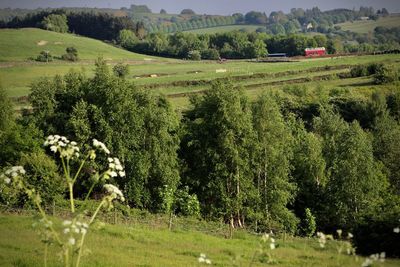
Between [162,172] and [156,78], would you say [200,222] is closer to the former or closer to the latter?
[162,172]

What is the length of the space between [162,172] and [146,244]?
599 inches

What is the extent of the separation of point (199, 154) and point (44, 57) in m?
79.0

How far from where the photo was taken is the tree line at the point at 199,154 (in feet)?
125

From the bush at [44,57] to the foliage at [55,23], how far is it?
177 ft

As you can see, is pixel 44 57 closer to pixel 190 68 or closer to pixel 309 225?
pixel 190 68

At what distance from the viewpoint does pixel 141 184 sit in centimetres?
3903

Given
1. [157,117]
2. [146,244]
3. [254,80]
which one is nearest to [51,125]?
[157,117]

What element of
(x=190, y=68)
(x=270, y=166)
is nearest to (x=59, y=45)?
(x=190, y=68)

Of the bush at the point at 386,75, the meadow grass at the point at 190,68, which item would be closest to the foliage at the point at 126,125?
the meadow grass at the point at 190,68

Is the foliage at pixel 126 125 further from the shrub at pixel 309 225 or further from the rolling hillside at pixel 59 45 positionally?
the rolling hillside at pixel 59 45

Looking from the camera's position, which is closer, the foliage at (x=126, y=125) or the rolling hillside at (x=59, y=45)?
the foliage at (x=126, y=125)

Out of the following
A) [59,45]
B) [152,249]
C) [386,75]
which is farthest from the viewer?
[59,45]

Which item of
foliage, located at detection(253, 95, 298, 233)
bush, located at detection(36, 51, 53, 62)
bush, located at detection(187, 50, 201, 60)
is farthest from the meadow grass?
foliage, located at detection(253, 95, 298, 233)

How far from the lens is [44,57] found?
108m
